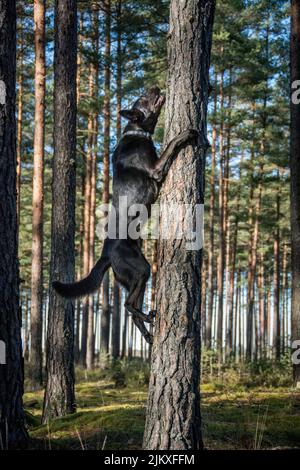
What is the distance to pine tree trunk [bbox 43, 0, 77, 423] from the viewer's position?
7.73 m

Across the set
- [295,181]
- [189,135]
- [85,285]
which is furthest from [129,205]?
[295,181]

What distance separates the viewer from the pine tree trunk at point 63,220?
7734mm

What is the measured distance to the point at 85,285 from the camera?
5629 millimetres

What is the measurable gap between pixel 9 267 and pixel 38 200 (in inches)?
395

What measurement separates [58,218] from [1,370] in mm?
3514

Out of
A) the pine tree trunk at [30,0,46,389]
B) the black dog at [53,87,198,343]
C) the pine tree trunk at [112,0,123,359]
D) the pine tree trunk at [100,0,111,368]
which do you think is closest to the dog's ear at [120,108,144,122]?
the black dog at [53,87,198,343]

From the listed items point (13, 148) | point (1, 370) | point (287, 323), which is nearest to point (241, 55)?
point (13, 148)

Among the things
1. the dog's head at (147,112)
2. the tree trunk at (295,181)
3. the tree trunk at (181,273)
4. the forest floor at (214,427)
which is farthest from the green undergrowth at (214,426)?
the dog's head at (147,112)

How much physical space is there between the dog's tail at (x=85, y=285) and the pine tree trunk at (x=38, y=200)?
29.8 ft

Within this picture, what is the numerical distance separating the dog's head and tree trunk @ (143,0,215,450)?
1.42 metres

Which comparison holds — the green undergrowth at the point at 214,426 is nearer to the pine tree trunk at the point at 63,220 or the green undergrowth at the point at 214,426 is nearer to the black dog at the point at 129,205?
the pine tree trunk at the point at 63,220

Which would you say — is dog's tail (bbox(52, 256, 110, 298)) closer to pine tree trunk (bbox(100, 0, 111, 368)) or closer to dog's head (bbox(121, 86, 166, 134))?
dog's head (bbox(121, 86, 166, 134))

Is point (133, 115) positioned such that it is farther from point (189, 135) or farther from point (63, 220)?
point (63, 220)
